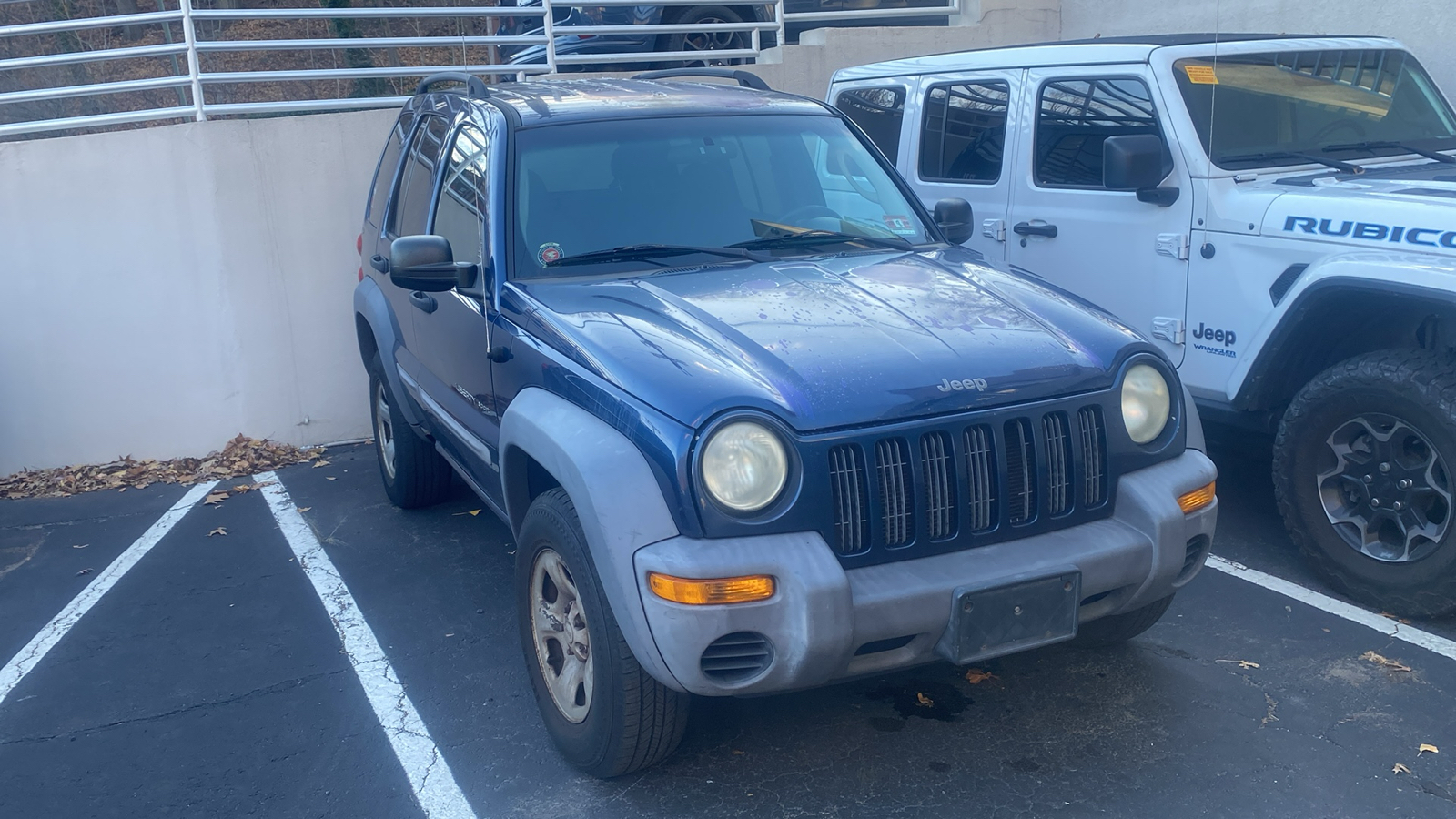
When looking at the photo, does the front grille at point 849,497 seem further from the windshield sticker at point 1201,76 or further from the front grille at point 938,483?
the windshield sticker at point 1201,76

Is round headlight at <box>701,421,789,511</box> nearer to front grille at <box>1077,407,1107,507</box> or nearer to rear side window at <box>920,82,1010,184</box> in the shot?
front grille at <box>1077,407,1107,507</box>

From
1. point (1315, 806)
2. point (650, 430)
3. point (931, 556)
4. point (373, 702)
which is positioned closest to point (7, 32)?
point (373, 702)

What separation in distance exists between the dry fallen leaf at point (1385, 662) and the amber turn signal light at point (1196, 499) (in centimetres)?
109

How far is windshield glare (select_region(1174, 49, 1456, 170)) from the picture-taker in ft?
16.3

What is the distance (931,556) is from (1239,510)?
2.96m

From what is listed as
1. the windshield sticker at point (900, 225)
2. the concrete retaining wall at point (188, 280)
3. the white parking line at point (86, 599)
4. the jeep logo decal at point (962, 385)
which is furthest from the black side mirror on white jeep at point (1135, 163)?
the white parking line at point (86, 599)

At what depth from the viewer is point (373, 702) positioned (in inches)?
161

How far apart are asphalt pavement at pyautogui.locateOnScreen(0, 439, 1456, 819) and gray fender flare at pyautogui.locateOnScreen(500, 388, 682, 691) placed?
26.3 inches

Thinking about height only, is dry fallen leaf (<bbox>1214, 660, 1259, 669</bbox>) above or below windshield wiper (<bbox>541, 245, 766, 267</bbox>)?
below

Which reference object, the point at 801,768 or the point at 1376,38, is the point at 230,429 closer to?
the point at 801,768

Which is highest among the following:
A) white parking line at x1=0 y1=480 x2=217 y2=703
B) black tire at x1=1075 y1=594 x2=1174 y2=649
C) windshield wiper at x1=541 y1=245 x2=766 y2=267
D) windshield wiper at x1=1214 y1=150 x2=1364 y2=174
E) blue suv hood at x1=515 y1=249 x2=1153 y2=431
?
windshield wiper at x1=1214 y1=150 x2=1364 y2=174

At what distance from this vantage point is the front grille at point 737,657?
Result: 9.51 feet

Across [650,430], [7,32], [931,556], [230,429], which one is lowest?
[230,429]

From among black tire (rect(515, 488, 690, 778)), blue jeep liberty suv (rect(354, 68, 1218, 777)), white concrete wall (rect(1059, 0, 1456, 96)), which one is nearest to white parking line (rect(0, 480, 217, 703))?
blue jeep liberty suv (rect(354, 68, 1218, 777))
